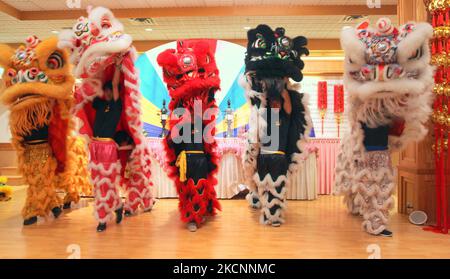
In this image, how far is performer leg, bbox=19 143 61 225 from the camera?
9.83ft

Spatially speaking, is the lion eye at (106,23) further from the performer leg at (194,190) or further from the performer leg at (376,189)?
the performer leg at (376,189)

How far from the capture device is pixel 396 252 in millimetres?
2357

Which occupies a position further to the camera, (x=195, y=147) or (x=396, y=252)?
(x=195, y=147)

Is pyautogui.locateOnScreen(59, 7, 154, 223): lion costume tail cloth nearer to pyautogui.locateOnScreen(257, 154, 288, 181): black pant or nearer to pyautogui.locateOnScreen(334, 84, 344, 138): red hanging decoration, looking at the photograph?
pyautogui.locateOnScreen(257, 154, 288, 181): black pant

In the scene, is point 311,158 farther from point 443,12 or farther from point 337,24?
point 337,24

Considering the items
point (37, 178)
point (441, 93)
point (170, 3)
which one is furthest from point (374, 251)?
point (170, 3)

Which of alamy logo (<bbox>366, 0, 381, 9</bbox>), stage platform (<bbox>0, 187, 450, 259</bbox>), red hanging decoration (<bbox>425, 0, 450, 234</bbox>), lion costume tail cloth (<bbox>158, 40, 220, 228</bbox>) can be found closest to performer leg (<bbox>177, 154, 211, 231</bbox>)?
lion costume tail cloth (<bbox>158, 40, 220, 228</bbox>)

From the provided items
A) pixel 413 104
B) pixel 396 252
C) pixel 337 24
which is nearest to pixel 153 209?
pixel 396 252

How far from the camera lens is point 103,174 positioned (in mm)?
2762

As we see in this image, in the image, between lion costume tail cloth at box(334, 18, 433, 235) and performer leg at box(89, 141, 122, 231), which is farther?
performer leg at box(89, 141, 122, 231)

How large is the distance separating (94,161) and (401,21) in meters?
3.06

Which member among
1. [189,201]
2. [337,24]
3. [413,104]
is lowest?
[189,201]

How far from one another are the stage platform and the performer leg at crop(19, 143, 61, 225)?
0.44 ft
